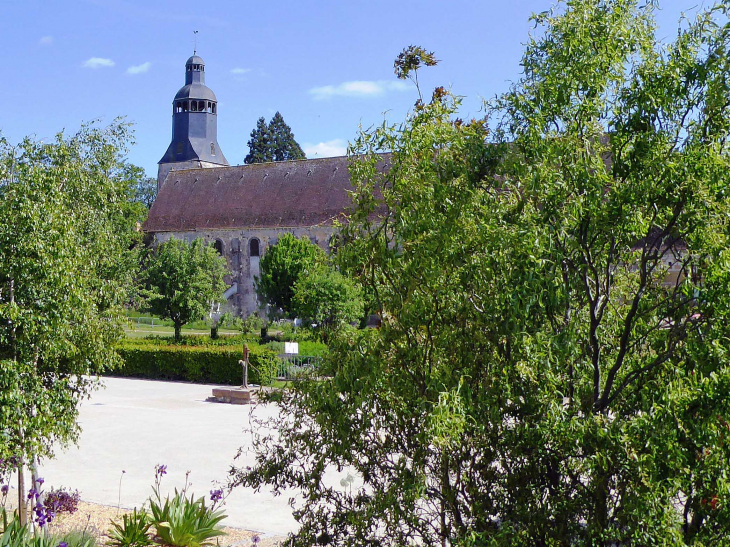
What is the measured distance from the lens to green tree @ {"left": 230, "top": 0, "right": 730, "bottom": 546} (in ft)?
14.1

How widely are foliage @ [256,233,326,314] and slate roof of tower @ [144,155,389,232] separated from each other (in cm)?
597

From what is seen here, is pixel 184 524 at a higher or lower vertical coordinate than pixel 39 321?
lower

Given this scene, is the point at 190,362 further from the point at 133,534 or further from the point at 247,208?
the point at 247,208

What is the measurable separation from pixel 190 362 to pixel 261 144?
49122mm

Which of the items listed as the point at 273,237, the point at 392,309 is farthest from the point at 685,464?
the point at 273,237

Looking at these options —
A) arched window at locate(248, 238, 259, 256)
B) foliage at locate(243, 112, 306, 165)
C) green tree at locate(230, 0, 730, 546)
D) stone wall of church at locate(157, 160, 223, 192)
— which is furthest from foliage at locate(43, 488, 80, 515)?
foliage at locate(243, 112, 306, 165)

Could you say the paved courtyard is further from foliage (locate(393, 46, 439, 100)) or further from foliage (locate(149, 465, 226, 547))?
foliage (locate(393, 46, 439, 100))

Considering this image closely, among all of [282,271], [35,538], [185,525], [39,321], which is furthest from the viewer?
[282,271]

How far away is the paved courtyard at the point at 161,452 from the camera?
10.1 metres

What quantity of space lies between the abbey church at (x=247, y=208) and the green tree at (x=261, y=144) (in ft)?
61.8

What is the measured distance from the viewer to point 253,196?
48562 millimetres

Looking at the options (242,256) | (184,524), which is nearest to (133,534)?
(184,524)

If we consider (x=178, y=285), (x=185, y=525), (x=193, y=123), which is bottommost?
(x=185, y=525)

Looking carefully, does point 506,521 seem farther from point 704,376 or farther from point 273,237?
point 273,237
